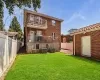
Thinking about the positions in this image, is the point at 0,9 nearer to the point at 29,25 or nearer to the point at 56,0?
the point at 56,0

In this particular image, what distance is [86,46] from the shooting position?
17391 millimetres

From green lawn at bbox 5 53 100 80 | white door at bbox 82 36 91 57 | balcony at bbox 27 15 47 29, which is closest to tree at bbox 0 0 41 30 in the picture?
green lawn at bbox 5 53 100 80

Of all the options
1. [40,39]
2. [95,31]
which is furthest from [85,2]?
[40,39]

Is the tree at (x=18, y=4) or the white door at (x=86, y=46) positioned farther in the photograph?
the white door at (x=86, y=46)

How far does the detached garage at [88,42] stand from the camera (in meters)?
15.1

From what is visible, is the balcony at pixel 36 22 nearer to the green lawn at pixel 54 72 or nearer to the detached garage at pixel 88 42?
the detached garage at pixel 88 42

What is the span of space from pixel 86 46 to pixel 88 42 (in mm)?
606

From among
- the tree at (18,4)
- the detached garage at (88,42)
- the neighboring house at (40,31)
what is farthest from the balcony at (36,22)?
the tree at (18,4)

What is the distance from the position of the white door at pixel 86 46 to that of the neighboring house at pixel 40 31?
11.3 metres

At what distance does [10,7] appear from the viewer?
13125mm

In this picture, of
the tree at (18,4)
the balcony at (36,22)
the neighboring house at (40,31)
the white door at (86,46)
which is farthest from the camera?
the balcony at (36,22)

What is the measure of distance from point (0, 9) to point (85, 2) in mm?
9969

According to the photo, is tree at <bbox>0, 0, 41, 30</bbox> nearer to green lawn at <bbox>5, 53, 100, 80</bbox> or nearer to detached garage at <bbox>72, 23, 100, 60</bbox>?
green lawn at <bbox>5, 53, 100, 80</bbox>

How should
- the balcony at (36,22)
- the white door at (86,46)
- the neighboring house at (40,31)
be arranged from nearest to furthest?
the white door at (86,46) < the neighboring house at (40,31) < the balcony at (36,22)
